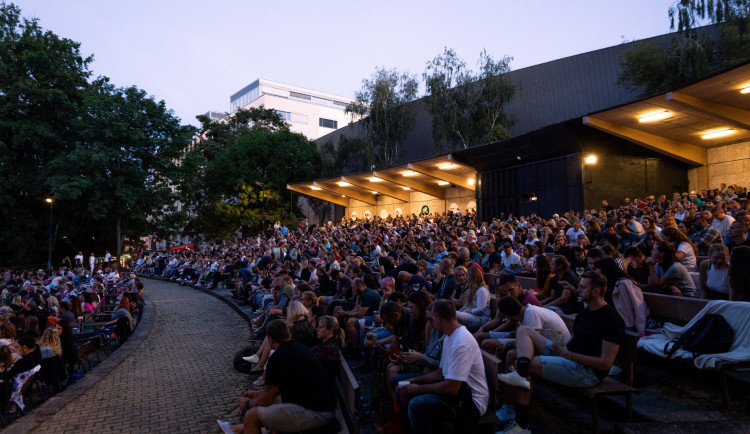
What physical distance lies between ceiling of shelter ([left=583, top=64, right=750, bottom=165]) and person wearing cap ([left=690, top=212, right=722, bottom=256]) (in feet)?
20.0

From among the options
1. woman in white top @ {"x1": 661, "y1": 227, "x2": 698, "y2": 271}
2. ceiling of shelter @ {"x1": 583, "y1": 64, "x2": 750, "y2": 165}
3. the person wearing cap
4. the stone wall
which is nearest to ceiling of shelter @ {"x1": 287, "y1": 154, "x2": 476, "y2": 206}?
ceiling of shelter @ {"x1": 583, "y1": 64, "x2": 750, "y2": 165}

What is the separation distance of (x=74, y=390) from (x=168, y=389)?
1642 millimetres

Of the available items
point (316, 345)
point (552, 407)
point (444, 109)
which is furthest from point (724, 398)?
point (444, 109)

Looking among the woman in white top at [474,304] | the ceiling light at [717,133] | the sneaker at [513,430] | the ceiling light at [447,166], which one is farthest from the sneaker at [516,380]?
the ceiling light at [447,166]

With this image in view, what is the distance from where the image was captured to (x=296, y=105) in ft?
223

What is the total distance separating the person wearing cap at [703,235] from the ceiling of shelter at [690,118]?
6098 millimetres

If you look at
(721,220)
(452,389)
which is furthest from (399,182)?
(452,389)

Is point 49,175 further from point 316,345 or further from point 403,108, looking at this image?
point 316,345

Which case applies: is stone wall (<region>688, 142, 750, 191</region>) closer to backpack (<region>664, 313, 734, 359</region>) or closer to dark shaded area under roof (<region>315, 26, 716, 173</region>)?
dark shaded area under roof (<region>315, 26, 716, 173</region>)

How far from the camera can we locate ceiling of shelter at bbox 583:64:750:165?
1381cm

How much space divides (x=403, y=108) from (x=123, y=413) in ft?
109

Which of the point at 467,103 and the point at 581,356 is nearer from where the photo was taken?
the point at 581,356

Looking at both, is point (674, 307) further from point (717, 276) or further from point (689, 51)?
point (689, 51)

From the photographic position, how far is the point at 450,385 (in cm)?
357
